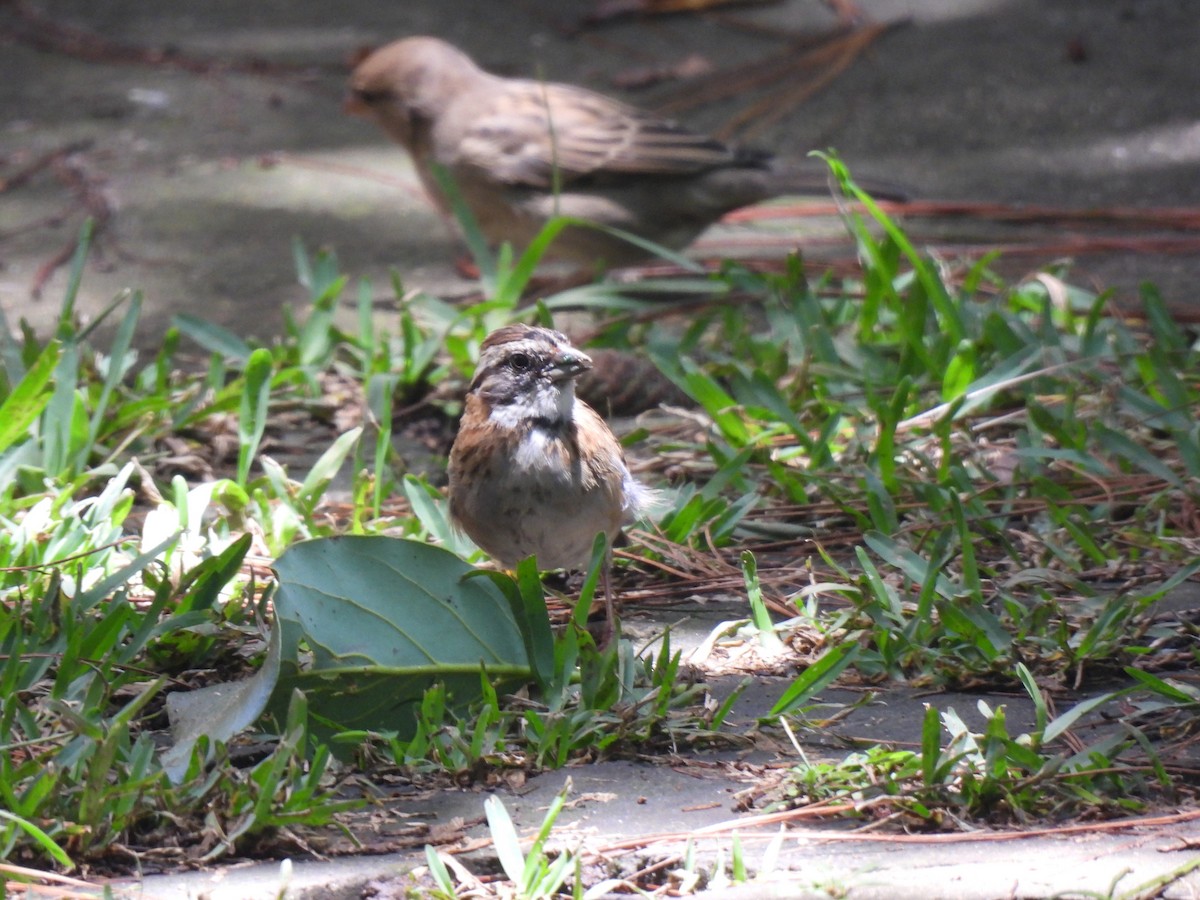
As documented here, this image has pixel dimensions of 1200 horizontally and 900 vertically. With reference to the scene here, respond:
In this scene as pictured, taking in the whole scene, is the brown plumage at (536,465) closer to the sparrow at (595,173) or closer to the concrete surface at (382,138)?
the concrete surface at (382,138)

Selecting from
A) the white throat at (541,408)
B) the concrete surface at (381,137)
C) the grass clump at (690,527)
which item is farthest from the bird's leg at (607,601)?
the concrete surface at (381,137)

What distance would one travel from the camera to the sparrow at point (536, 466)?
11.2 feet

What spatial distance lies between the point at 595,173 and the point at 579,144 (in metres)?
0.16

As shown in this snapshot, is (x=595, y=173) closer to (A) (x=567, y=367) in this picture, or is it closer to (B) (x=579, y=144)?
(B) (x=579, y=144)

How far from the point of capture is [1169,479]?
149 inches

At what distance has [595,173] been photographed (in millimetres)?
6445

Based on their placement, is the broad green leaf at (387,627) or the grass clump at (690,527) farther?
the broad green leaf at (387,627)

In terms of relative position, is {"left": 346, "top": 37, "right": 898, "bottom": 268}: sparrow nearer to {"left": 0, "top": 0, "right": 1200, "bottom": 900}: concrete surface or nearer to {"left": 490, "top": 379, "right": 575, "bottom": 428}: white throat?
{"left": 0, "top": 0, "right": 1200, "bottom": 900}: concrete surface

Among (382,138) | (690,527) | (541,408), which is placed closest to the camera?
(541,408)

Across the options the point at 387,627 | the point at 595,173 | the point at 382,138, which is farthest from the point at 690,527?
the point at 382,138

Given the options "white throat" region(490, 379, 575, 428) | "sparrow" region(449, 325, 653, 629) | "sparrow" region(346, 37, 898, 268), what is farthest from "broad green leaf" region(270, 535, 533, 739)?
"sparrow" region(346, 37, 898, 268)

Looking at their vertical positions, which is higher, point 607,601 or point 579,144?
point 579,144

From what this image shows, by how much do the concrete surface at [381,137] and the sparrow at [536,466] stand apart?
2.18 m

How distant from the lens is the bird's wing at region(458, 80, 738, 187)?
21.0 feet
